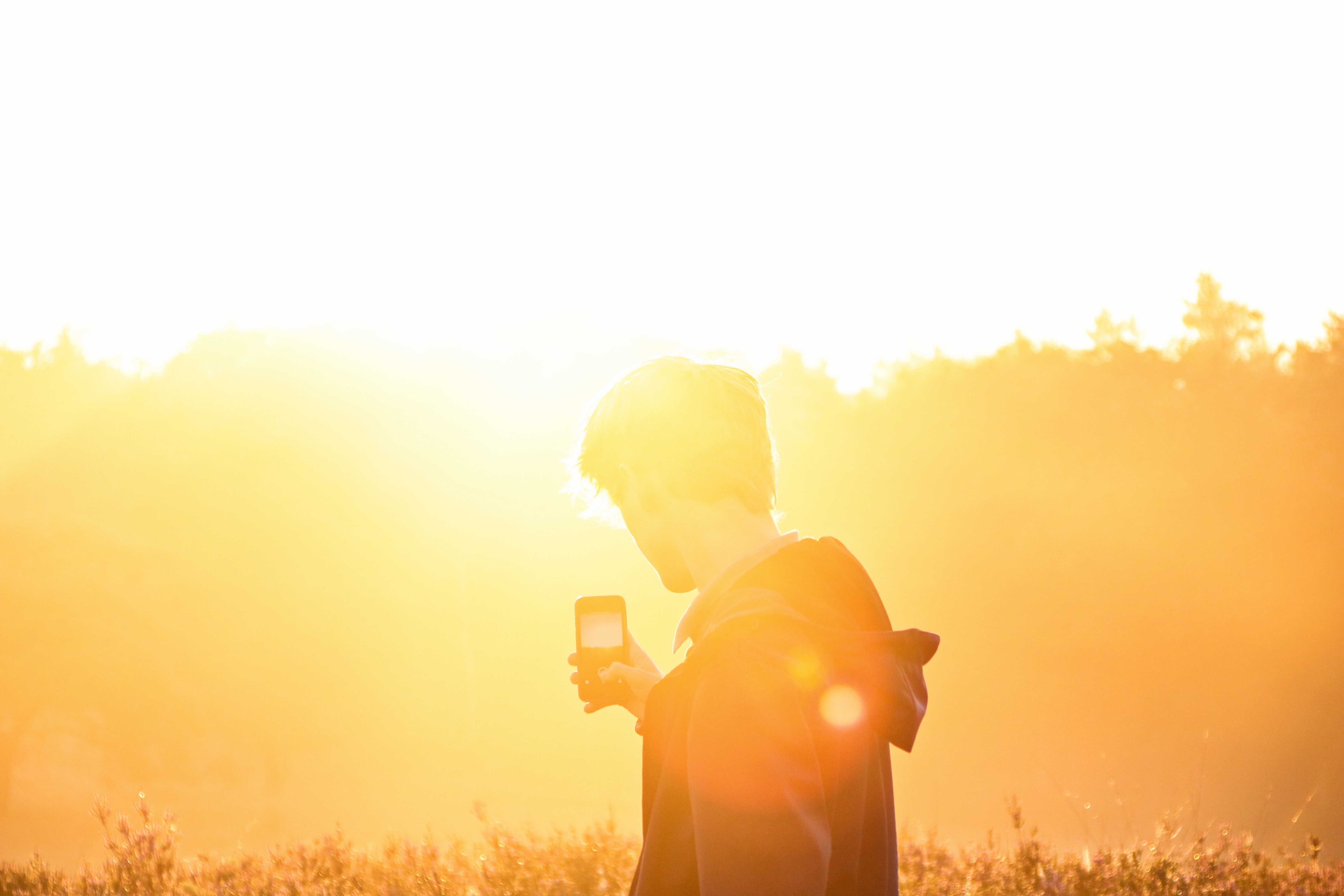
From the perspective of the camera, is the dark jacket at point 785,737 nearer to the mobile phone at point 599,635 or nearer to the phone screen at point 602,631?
the mobile phone at point 599,635

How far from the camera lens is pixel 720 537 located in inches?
71.2

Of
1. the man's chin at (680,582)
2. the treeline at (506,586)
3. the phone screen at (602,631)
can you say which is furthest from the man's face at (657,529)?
the treeline at (506,586)

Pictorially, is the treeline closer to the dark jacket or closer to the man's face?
the man's face

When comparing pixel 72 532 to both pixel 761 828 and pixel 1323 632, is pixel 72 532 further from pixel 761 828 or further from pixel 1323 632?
pixel 1323 632

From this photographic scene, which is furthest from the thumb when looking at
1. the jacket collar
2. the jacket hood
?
the jacket hood

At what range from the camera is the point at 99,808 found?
213 inches

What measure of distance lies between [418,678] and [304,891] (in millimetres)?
16263

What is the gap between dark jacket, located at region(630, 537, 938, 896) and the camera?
4.43 ft

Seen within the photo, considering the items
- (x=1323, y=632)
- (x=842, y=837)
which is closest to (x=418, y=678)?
(x=1323, y=632)

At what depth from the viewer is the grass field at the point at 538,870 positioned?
5469 millimetres

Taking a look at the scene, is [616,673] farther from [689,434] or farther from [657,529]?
[689,434]

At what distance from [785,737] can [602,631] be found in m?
1.30

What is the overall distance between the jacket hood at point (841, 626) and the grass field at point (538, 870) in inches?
163

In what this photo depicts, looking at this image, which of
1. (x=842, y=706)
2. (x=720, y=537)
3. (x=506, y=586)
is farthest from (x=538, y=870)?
(x=506, y=586)
